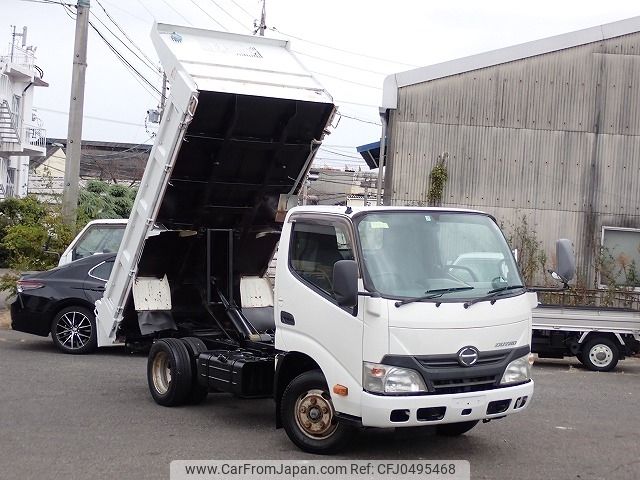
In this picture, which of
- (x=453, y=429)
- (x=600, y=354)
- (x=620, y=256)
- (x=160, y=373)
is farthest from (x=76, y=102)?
(x=453, y=429)

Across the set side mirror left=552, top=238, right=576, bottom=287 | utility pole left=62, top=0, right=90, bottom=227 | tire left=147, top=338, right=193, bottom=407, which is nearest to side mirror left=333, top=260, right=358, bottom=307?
side mirror left=552, top=238, right=576, bottom=287

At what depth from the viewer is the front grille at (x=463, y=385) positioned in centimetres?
676

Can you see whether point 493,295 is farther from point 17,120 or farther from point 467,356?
point 17,120

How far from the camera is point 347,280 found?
6.71 metres

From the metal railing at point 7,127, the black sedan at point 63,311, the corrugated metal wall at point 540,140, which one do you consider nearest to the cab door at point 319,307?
the black sedan at point 63,311

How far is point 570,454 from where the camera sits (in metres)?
7.80

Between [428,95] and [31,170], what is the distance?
46107 mm

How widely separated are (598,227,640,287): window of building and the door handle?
529 inches

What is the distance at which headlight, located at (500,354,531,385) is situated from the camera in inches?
281

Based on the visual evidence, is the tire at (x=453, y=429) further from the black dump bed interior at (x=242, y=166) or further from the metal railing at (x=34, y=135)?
the metal railing at (x=34, y=135)

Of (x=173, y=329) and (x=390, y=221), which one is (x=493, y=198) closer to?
(x=173, y=329)

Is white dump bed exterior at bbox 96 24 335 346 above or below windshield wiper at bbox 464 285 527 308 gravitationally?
above

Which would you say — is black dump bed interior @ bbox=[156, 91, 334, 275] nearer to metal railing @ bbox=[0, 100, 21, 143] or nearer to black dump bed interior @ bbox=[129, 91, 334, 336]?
black dump bed interior @ bbox=[129, 91, 334, 336]

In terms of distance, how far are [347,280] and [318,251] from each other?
92 centimetres
